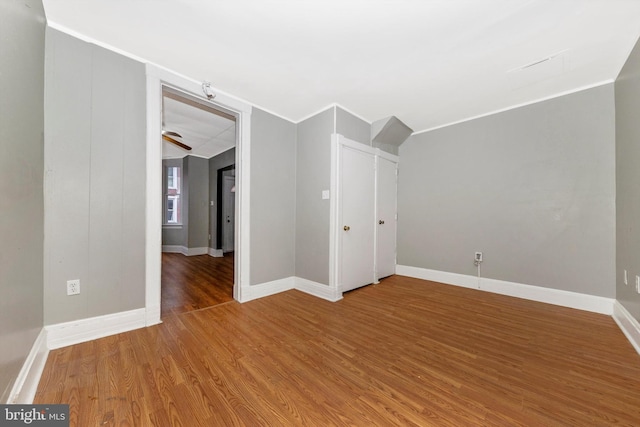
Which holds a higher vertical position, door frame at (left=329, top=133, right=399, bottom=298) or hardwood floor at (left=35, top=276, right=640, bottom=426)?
door frame at (left=329, top=133, right=399, bottom=298)

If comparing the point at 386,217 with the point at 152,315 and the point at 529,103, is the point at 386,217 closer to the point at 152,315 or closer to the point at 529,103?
the point at 529,103

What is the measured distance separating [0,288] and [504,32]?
11.6 ft

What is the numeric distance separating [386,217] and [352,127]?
1.62 meters

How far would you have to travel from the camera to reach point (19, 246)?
4.28 feet

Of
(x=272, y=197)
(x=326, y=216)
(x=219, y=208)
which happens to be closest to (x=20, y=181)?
(x=272, y=197)

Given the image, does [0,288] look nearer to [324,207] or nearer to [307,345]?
[307,345]

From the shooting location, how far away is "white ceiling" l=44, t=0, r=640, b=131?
1684mm

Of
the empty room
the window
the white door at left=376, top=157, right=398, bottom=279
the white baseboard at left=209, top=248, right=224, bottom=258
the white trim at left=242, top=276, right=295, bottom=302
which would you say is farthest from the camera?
the window

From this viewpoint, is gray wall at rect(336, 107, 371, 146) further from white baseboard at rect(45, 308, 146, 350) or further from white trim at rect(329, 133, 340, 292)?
white baseboard at rect(45, 308, 146, 350)

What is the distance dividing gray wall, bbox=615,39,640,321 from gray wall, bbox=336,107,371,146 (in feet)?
8.43

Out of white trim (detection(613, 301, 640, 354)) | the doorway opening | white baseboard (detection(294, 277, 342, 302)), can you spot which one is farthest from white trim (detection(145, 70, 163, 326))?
white trim (detection(613, 301, 640, 354))

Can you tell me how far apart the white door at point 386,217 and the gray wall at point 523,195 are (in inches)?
9.6

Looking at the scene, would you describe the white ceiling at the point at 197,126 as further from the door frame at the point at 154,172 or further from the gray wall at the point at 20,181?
the gray wall at the point at 20,181

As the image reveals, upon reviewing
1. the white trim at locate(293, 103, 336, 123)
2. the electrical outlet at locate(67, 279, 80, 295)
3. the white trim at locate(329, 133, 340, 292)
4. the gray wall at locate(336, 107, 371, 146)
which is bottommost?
the electrical outlet at locate(67, 279, 80, 295)
